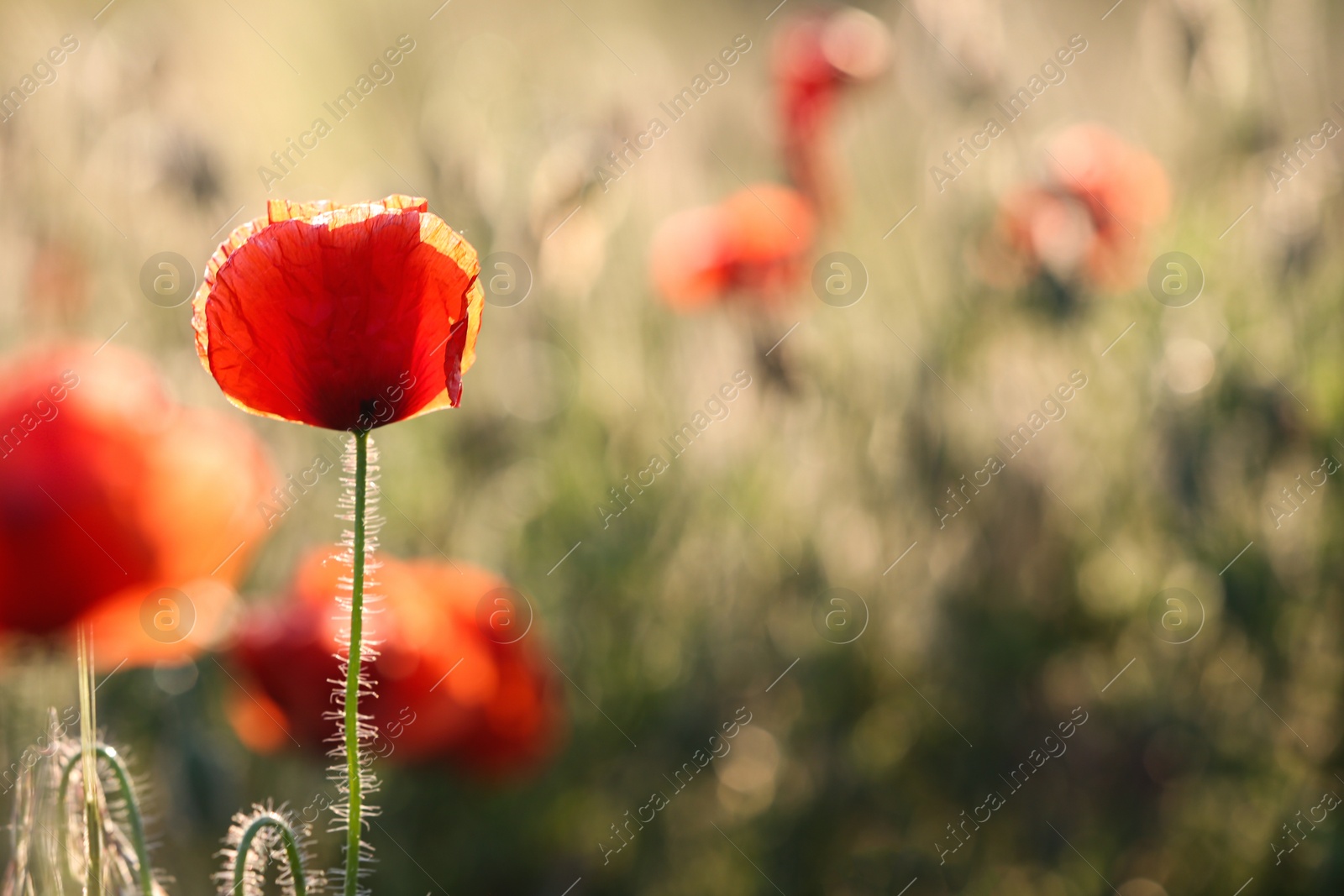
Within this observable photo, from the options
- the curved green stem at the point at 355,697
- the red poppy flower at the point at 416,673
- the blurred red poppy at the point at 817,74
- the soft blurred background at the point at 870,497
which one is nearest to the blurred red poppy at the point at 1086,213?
the soft blurred background at the point at 870,497

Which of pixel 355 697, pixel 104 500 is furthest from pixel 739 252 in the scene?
pixel 355 697

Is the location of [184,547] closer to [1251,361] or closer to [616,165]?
[616,165]

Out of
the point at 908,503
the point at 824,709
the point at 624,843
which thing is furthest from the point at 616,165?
the point at 624,843

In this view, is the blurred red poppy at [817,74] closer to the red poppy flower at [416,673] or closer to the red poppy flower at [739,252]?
the red poppy flower at [739,252]

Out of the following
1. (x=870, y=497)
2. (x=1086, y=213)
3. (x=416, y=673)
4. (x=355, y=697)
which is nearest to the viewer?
(x=355, y=697)

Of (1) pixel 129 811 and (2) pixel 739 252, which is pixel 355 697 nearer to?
(1) pixel 129 811

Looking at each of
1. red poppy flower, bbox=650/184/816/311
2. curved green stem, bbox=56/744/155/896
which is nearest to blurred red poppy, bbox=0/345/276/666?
curved green stem, bbox=56/744/155/896
